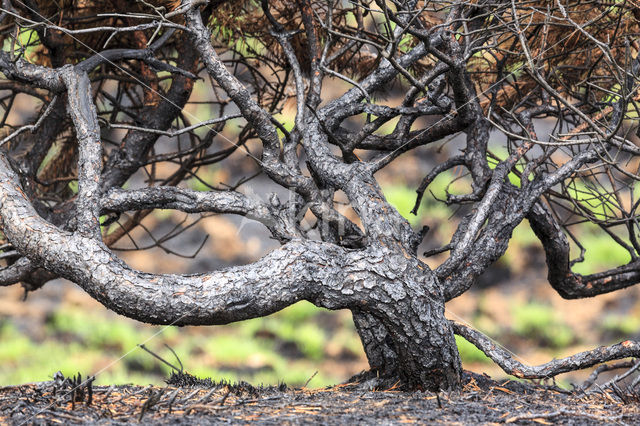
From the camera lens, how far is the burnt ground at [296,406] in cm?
119

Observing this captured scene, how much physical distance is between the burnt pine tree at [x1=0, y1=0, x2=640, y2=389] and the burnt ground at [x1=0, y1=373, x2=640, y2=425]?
0.28 feet

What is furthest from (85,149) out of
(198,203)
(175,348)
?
(175,348)

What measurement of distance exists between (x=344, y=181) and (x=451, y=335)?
1.34 ft

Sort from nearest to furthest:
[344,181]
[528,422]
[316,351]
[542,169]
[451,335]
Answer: [528,422], [451,335], [344,181], [542,169], [316,351]

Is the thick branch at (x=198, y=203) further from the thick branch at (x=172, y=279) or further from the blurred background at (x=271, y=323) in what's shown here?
the blurred background at (x=271, y=323)

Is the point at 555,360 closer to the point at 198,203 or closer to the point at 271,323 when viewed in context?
the point at 198,203

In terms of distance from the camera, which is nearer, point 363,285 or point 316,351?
point 363,285

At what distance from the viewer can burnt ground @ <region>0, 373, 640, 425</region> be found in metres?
1.19

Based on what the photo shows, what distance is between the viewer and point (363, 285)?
1354 millimetres

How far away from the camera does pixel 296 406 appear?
4.32 feet

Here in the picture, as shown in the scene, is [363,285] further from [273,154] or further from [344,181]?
[273,154]

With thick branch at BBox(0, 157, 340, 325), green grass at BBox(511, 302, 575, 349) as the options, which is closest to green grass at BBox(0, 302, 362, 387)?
green grass at BBox(511, 302, 575, 349)

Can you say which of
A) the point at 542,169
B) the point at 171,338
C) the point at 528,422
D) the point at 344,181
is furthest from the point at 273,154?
the point at 171,338

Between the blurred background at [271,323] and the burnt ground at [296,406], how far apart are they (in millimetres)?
3472
